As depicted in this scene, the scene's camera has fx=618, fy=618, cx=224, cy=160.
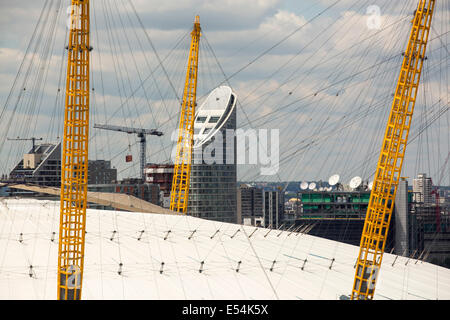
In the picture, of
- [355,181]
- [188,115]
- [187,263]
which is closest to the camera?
[187,263]

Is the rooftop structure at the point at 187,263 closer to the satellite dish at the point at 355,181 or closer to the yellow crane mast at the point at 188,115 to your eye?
the yellow crane mast at the point at 188,115

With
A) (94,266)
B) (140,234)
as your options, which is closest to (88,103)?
(94,266)

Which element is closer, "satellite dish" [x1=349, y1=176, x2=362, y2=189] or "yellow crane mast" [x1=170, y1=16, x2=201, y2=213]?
"yellow crane mast" [x1=170, y1=16, x2=201, y2=213]

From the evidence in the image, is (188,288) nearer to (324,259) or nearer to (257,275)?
(257,275)

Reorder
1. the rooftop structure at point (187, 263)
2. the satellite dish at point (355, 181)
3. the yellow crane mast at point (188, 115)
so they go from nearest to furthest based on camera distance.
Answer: the rooftop structure at point (187, 263) → the yellow crane mast at point (188, 115) → the satellite dish at point (355, 181)

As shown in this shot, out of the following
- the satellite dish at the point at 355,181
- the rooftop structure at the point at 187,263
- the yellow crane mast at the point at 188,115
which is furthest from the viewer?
the satellite dish at the point at 355,181

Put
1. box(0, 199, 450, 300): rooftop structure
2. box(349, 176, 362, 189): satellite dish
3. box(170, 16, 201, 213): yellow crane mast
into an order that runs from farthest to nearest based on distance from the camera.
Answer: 1. box(349, 176, 362, 189): satellite dish
2. box(170, 16, 201, 213): yellow crane mast
3. box(0, 199, 450, 300): rooftop structure

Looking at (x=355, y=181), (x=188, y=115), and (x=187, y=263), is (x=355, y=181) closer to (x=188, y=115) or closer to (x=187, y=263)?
(x=188, y=115)

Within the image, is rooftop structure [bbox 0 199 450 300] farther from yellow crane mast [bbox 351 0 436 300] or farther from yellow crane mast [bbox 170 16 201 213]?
yellow crane mast [bbox 170 16 201 213]

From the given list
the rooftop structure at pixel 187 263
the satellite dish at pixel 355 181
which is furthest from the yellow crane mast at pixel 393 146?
the satellite dish at pixel 355 181

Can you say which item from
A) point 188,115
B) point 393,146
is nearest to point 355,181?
point 188,115

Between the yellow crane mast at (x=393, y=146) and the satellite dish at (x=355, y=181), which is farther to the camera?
the satellite dish at (x=355, y=181)

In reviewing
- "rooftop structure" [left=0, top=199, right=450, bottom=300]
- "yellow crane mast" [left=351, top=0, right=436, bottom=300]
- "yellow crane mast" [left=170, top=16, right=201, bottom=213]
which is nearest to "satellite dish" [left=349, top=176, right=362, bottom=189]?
"yellow crane mast" [left=170, top=16, right=201, bottom=213]

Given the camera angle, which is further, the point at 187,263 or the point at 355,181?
the point at 355,181
